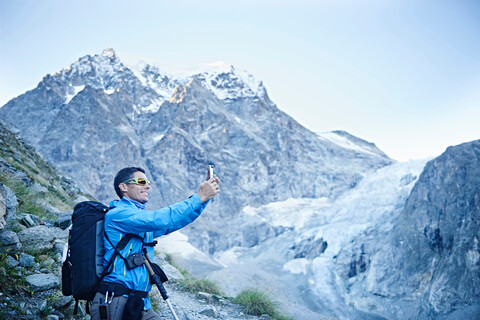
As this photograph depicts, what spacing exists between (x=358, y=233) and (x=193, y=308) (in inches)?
2398

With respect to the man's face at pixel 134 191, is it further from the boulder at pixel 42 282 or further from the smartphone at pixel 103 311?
the boulder at pixel 42 282

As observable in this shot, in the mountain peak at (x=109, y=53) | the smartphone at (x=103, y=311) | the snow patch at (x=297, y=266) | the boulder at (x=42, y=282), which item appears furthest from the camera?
the mountain peak at (x=109, y=53)

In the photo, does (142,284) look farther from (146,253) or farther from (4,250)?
(4,250)

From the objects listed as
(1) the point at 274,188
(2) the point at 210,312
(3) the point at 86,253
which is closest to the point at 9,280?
(3) the point at 86,253

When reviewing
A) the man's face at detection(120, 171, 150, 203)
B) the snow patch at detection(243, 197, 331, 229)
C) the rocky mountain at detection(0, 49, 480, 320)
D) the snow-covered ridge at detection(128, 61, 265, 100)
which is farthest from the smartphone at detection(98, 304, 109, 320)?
the snow-covered ridge at detection(128, 61, 265, 100)

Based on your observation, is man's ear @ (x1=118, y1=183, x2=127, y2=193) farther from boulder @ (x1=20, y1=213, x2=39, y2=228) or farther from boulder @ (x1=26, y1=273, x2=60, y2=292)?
boulder @ (x1=20, y1=213, x2=39, y2=228)

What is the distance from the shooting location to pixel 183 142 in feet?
361

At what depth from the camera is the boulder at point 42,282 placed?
4.41 metres

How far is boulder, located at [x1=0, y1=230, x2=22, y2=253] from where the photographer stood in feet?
15.7

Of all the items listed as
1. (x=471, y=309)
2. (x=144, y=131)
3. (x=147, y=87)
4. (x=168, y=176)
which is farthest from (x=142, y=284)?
(x=147, y=87)

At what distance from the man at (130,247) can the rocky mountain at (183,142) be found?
85396 millimetres

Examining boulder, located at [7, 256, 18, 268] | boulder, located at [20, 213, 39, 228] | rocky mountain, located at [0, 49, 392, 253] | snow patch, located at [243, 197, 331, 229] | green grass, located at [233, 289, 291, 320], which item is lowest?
snow patch, located at [243, 197, 331, 229]

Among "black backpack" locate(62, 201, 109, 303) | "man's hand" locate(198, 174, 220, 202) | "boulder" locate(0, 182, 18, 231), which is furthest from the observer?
"boulder" locate(0, 182, 18, 231)

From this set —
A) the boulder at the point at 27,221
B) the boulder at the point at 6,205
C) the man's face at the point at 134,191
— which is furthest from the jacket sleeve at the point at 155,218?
the boulder at the point at 27,221
